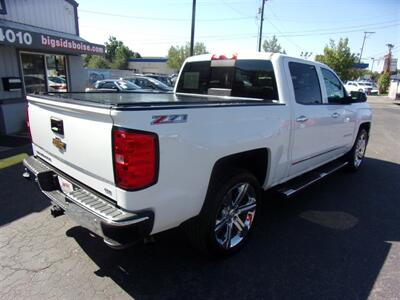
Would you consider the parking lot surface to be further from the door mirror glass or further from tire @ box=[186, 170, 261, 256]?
the door mirror glass

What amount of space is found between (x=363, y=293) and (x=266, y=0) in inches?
1290

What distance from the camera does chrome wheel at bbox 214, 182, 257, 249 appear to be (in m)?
3.15

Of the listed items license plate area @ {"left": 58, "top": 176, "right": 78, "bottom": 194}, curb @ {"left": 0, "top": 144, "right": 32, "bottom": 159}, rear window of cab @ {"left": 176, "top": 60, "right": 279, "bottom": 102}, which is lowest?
curb @ {"left": 0, "top": 144, "right": 32, "bottom": 159}

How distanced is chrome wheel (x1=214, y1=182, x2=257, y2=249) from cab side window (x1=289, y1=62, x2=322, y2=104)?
1419 millimetres

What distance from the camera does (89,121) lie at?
2.42 metres

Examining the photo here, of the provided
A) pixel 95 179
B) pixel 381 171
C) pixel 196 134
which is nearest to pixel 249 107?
pixel 196 134

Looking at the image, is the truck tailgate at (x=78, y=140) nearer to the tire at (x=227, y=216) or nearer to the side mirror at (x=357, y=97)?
the tire at (x=227, y=216)

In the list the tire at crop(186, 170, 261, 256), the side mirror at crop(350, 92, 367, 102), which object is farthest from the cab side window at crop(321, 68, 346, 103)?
the tire at crop(186, 170, 261, 256)

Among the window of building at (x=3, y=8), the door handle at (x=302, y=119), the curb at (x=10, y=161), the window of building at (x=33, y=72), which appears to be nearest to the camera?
the door handle at (x=302, y=119)

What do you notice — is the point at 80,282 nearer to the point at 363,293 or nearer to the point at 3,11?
the point at 363,293

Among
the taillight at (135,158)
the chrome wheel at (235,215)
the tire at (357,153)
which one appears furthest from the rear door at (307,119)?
the taillight at (135,158)

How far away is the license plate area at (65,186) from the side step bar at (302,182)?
2357 millimetres

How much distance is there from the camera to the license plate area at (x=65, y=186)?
2852mm

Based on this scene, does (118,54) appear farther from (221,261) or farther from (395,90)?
(221,261)
